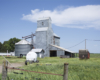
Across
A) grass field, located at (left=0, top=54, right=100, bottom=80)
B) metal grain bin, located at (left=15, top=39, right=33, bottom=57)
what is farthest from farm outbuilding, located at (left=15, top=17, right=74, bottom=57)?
grass field, located at (left=0, top=54, right=100, bottom=80)

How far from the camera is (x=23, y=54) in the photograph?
150 ft

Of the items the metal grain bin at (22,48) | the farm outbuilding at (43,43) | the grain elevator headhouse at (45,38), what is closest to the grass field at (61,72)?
the farm outbuilding at (43,43)

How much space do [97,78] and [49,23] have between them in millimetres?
38970

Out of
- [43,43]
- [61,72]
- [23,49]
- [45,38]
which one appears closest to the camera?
[61,72]

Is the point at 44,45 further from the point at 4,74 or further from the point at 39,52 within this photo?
the point at 4,74

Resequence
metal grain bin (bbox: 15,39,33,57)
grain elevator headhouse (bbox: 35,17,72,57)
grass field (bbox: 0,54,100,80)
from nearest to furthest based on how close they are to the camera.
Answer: grass field (bbox: 0,54,100,80) → grain elevator headhouse (bbox: 35,17,72,57) → metal grain bin (bbox: 15,39,33,57)

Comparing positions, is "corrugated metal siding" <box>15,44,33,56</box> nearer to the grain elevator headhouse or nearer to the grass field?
the grain elevator headhouse

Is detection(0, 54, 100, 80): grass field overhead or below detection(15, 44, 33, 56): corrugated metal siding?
below

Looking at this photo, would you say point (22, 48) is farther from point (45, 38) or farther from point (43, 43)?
point (45, 38)

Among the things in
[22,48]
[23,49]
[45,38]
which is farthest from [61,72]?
[22,48]

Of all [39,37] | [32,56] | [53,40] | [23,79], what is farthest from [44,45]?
[23,79]

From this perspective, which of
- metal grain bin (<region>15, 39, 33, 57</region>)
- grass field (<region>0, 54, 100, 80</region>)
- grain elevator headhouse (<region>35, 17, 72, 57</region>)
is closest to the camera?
grass field (<region>0, 54, 100, 80</region>)

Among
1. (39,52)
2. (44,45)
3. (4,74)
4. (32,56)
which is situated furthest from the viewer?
(44,45)

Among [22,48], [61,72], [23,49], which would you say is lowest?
[61,72]
